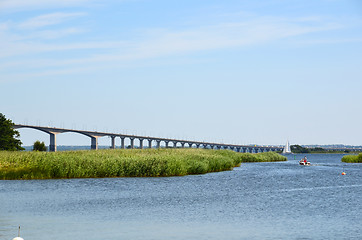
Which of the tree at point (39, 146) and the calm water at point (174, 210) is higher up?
the tree at point (39, 146)

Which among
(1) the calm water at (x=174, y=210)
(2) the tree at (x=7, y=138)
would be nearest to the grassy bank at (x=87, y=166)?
(1) the calm water at (x=174, y=210)

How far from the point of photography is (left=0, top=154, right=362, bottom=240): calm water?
83.4 ft

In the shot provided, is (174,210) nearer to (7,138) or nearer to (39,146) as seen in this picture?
(7,138)

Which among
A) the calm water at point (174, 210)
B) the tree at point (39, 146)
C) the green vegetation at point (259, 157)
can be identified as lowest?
the calm water at point (174, 210)

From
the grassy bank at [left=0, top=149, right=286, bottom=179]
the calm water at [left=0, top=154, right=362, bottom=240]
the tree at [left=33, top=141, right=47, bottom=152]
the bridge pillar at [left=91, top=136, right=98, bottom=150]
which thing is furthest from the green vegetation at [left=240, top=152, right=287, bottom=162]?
the calm water at [left=0, top=154, right=362, bottom=240]

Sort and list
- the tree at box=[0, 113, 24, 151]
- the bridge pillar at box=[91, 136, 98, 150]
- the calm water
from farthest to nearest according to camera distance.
A: 1. the bridge pillar at box=[91, 136, 98, 150]
2. the tree at box=[0, 113, 24, 151]
3. the calm water

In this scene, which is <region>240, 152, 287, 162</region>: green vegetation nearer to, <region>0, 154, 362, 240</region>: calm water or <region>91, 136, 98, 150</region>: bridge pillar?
<region>91, 136, 98, 150</region>: bridge pillar

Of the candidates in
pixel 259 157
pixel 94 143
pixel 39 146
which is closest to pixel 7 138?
pixel 39 146

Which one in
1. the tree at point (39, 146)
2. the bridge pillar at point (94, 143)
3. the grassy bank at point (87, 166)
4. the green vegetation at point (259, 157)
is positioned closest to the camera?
the grassy bank at point (87, 166)

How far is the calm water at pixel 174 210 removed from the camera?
83.4 feet

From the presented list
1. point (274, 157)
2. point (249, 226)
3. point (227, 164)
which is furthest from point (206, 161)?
point (274, 157)

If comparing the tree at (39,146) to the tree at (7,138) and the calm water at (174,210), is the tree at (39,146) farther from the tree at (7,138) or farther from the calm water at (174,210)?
the calm water at (174,210)

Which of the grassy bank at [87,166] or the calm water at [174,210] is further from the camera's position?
the grassy bank at [87,166]

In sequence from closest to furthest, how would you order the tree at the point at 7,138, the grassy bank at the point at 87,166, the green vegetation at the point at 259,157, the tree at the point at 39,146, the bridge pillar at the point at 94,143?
1. the grassy bank at the point at 87,166
2. the tree at the point at 7,138
3. the tree at the point at 39,146
4. the green vegetation at the point at 259,157
5. the bridge pillar at the point at 94,143
